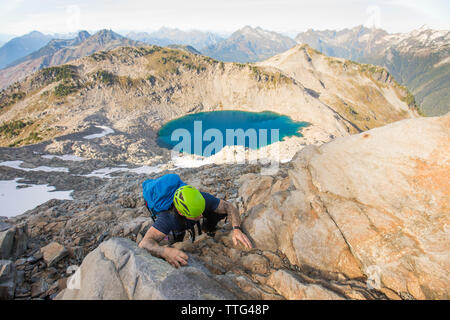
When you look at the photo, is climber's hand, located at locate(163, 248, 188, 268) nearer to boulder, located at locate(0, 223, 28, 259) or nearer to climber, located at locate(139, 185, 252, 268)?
climber, located at locate(139, 185, 252, 268)

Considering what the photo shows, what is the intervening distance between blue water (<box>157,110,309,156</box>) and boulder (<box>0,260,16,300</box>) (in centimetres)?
5456

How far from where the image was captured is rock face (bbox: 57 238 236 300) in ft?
12.1

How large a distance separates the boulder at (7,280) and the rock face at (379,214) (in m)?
5.73

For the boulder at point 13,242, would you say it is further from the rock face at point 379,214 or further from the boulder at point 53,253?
the rock face at point 379,214

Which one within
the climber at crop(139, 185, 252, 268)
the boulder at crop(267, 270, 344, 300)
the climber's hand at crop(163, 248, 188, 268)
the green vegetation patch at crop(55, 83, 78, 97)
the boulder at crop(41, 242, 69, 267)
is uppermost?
the green vegetation patch at crop(55, 83, 78, 97)

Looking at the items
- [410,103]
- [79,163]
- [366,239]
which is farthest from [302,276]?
[410,103]

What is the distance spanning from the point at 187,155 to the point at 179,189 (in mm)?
54204

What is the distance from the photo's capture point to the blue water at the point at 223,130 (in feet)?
226

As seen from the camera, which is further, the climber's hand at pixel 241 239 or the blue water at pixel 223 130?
the blue water at pixel 223 130

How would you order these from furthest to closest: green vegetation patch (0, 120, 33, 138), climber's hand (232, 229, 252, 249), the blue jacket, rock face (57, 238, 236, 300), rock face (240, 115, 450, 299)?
1. green vegetation patch (0, 120, 33, 138)
2. climber's hand (232, 229, 252, 249)
3. the blue jacket
4. rock face (240, 115, 450, 299)
5. rock face (57, 238, 236, 300)

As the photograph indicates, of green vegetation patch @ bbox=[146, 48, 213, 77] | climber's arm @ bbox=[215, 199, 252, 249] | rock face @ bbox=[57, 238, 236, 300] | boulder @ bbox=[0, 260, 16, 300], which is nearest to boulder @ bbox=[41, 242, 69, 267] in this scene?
boulder @ bbox=[0, 260, 16, 300]

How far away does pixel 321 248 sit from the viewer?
5363 millimetres

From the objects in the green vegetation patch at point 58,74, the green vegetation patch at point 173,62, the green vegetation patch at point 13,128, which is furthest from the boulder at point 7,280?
the green vegetation patch at point 173,62

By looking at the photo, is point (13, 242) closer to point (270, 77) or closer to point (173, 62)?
point (270, 77)
